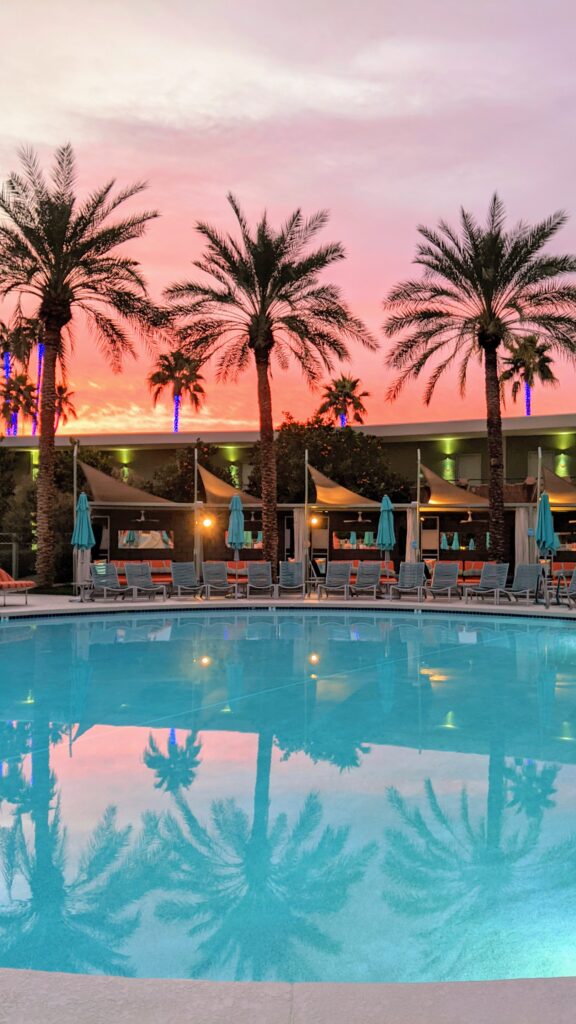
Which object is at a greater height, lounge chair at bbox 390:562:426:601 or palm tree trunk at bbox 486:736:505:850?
lounge chair at bbox 390:562:426:601

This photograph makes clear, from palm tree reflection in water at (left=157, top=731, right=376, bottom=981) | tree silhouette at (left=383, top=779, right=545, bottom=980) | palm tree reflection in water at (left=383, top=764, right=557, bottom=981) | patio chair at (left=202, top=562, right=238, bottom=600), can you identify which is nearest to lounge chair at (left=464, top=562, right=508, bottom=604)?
patio chair at (left=202, top=562, right=238, bottom=600)

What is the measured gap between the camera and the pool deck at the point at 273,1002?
104 inches

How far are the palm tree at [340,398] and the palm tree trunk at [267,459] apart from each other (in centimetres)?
1904

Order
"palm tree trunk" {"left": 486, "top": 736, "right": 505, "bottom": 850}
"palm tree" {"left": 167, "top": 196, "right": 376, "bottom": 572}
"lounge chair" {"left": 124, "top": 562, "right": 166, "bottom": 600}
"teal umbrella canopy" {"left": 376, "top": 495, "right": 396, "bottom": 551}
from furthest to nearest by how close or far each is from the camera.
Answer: "teal umbrella canopy" {"left": 376, "top": 495, "right": 396, "bottom": 551} < "palm tree" {"left": 167, "top": 196, "right": 376, "bottom": 572} < "lounge chair" {"left": 124, "top": 562, "right": 166, "bottom": 600} < "palm tree trunk" {"left": 486, "top": 736, "right": 505, "bottom": 850}

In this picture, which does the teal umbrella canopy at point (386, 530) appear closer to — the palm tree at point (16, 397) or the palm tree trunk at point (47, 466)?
the palm tree trunk at point (47, 466)

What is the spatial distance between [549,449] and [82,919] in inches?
1522

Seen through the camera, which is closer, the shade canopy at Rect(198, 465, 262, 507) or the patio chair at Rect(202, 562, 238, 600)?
the patio chair at Rect(202, 562, 238, 600)

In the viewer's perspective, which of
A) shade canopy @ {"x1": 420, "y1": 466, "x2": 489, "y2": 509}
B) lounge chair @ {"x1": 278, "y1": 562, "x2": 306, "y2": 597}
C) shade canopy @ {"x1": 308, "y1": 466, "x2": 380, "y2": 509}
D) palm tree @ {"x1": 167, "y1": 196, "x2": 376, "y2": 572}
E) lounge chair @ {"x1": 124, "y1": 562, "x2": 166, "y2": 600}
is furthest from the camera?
shade canopy @ {"x1": 308, "y1": 466, "x2": 380, "y2": 509}

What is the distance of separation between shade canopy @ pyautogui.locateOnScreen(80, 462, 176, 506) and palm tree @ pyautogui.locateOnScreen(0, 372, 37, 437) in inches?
780

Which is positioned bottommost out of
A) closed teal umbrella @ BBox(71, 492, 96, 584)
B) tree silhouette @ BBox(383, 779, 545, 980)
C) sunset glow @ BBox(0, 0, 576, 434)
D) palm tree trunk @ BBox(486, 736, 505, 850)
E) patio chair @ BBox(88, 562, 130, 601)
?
tree silhouette @ BBox(383, 779, 545, 980)

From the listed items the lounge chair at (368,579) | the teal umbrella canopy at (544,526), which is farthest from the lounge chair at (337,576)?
Answer: the teal umbrella canopy at (544,526)

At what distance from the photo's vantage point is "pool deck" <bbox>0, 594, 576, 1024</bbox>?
263 centimetres

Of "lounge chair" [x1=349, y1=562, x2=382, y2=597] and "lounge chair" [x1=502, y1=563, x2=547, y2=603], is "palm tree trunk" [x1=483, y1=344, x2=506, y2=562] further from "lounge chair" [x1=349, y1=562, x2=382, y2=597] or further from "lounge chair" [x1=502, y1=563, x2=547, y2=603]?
"lounge chair" [x1=349, y1=562, x2=382, y2=597]

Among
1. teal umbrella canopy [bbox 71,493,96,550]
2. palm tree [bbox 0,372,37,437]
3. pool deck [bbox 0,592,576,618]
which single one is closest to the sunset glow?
teal umbrella canopy [bbox 71,493,96,550]
